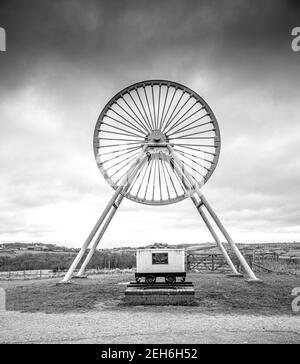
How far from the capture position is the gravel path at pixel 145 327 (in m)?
8.55

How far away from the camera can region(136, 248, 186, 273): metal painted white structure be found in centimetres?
1727

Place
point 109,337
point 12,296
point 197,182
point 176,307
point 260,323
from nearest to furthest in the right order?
point 109,337
point 260,323
point 176,307
point 12,296
point 197,182

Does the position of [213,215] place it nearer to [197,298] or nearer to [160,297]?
[197,298]

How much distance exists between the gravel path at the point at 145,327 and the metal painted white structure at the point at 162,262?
492cm

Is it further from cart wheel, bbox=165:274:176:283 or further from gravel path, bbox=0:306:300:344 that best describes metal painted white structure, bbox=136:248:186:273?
gravel path, bbox=0:306:300:344

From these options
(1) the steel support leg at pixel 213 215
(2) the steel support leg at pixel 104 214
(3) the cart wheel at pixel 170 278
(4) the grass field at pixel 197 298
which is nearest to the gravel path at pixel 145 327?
(4) the grass field at pixel 197 298

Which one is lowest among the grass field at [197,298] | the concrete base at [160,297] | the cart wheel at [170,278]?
the grass field at [197,298]

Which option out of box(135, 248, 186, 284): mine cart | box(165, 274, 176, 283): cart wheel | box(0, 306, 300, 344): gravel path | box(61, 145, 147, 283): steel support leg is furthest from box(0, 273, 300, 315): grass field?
box(135, 248, 186, 284): mine cart

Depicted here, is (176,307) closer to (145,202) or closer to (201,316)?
(201,316)

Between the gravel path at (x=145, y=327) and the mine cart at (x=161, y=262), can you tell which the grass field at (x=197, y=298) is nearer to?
the gravel path at (x=145, y=327)

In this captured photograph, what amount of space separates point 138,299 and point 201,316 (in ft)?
11.0

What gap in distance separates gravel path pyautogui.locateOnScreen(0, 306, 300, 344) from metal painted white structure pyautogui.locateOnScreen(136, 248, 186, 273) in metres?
4.92
